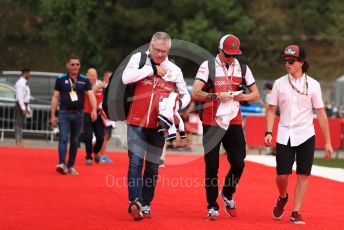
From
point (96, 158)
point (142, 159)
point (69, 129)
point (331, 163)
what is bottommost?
point (331, 163)

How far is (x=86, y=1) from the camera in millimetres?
57562

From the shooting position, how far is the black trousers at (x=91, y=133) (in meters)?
19.6

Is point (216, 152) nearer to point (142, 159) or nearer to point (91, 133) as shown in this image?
point (142, 159)

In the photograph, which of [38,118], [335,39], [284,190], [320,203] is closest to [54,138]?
[38,118]

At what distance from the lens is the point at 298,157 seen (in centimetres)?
1085

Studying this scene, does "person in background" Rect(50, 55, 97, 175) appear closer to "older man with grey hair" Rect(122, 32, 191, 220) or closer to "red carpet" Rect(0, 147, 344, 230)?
"red carpet" Rect(0, 147, 344, 230)

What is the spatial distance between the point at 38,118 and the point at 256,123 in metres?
6.91

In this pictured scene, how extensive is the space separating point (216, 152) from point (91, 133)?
9012 millimetres

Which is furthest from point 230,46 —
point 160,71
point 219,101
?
point 160,71

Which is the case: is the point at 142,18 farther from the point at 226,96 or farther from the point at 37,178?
the point at 226,96

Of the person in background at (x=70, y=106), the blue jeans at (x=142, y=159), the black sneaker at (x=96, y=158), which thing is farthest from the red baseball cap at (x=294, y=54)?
the black sneaker at (x=96, y=158)

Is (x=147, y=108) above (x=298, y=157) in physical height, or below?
above

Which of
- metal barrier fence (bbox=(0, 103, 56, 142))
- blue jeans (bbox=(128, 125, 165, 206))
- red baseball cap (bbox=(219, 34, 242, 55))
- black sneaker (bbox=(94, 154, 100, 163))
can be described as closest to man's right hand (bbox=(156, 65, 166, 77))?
blue jeans (bbox=(128, 125, 165, 206))

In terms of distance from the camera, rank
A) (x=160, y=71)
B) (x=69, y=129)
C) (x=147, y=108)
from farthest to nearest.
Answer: (x=69, y=129), (x=147, y=108), (x=160, y=71)
